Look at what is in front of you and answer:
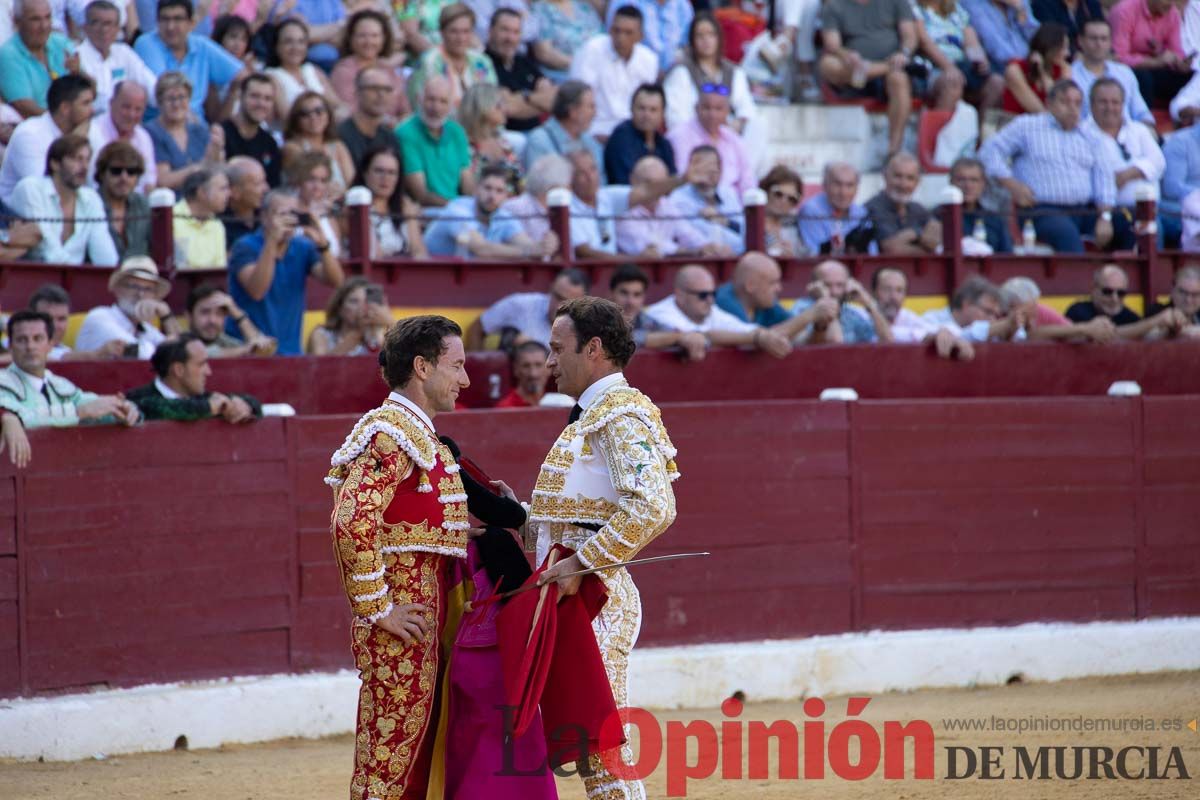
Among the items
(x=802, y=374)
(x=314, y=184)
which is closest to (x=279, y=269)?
(x=314, y=184)

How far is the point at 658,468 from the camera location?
4.07m

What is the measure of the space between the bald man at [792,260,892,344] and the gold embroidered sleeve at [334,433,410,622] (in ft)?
14.6

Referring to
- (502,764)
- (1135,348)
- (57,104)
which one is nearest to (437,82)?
(57,104)

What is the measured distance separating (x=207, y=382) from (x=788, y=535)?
2.43m

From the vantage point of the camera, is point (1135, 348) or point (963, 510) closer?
point (963, 510)

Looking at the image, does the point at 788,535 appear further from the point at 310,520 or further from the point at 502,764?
the point at 502,764

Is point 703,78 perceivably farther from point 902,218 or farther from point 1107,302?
point 1107,302

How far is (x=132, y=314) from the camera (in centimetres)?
713

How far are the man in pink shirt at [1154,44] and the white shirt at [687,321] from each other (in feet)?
18.1

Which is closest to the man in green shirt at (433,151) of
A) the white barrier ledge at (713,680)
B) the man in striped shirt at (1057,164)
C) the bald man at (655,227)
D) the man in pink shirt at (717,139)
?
the bald man at (655,227)

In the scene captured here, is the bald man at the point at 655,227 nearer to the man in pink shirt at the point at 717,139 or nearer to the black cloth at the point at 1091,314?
the man in pink shirt at the point at 717,139

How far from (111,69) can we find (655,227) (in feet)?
8.94

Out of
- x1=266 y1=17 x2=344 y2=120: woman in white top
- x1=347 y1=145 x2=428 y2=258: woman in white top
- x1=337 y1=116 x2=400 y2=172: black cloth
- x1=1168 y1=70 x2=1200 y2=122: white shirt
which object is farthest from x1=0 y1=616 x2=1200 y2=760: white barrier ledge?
x1=1168 y1=70 x2=1200 y2=122: white shirt

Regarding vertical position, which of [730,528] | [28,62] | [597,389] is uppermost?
[28,62]
